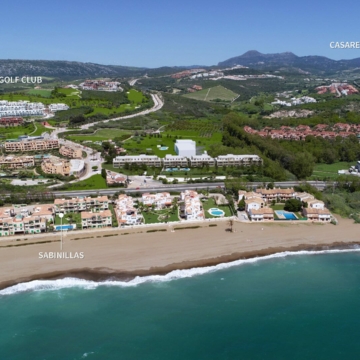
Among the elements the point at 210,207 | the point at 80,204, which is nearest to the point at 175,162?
the point at 210,207

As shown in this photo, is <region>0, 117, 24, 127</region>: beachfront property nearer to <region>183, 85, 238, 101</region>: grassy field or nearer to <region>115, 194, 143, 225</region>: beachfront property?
<region>115, 194, 143, 225</region>: beachfront property

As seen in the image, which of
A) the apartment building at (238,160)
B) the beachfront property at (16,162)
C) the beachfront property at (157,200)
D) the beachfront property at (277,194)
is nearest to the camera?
the beachfront property at (157,200)

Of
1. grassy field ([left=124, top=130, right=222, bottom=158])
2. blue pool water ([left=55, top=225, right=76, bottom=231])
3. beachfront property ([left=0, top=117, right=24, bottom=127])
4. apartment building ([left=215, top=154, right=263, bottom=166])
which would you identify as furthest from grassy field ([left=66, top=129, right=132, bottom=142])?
blue pool water ([left=55, top=225, right=76, bottom=231])

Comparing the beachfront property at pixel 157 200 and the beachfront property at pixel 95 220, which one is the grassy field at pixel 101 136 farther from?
the beachfront property at pixel 95 220

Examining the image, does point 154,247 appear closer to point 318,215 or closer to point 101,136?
point 318,215

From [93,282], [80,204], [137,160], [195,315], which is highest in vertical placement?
[137,160]

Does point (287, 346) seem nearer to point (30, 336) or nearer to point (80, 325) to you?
point (80, 325)

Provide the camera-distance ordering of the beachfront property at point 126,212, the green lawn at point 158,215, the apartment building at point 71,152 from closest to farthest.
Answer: the beachfront property at point 126,212, the green lawn at point 158,215, the apartment building at point 71,152

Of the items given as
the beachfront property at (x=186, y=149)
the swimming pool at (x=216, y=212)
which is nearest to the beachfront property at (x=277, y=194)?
the swimming pool at (x=216, y=212)
